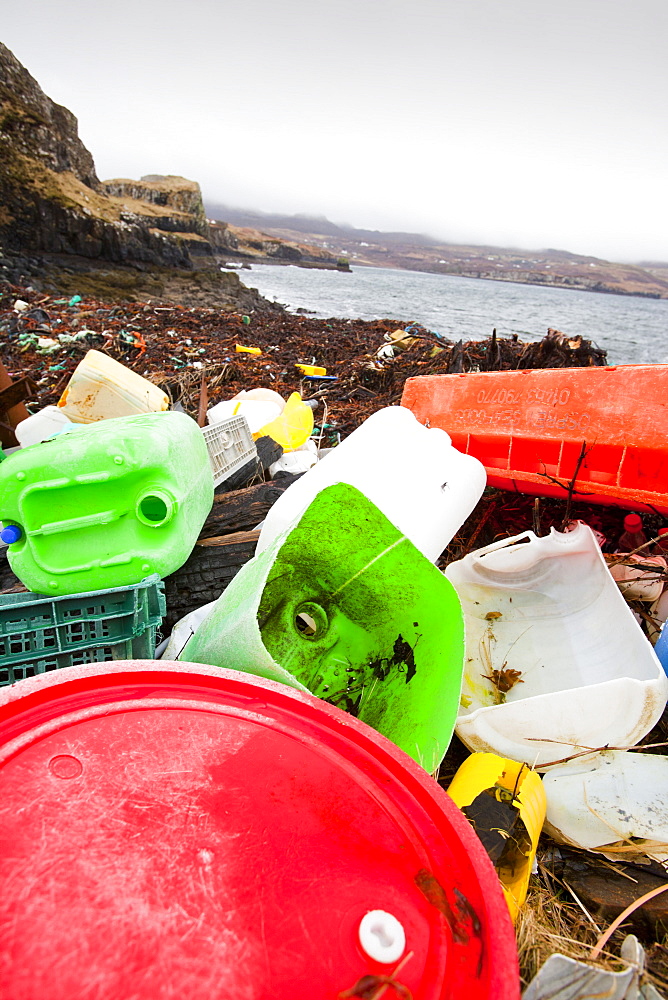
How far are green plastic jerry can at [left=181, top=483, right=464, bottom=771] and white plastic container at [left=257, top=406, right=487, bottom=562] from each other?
132mm

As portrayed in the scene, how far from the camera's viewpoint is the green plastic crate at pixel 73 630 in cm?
146

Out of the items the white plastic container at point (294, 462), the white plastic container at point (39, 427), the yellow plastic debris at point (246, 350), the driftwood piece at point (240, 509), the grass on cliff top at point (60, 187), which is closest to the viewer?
the driftwood piece at point (240, 509)

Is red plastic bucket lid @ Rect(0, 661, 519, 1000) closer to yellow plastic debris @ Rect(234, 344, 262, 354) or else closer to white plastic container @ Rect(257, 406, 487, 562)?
white plastic container @ Rect(257, 406, 487, 562)

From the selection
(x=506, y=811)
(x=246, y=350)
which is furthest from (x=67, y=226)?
(x=506, y=811)

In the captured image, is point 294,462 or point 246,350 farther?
point 246,350

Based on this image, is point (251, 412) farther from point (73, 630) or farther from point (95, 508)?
point (73, 630)

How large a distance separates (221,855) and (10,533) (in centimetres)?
150

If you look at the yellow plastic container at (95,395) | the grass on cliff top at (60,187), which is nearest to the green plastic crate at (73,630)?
the yellow plastic container at (95,395)

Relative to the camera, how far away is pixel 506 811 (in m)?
1.34

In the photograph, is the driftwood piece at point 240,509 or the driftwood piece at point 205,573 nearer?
the driftwood piece at point 205,573

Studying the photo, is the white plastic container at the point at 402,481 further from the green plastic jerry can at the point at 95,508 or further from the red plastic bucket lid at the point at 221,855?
the red plastic bucket lid at the point at 221,855

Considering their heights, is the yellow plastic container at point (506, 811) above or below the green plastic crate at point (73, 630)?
below

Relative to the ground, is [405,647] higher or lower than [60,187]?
lower

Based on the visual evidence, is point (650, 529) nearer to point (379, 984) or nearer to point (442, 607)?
point (442, 607)
